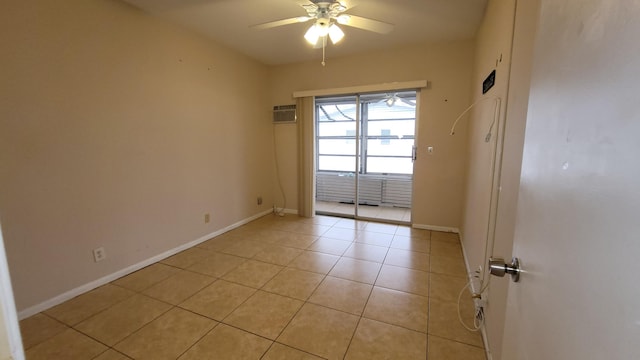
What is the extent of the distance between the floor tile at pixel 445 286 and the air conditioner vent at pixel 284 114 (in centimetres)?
311

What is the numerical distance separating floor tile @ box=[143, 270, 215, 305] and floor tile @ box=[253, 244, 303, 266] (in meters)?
0.60

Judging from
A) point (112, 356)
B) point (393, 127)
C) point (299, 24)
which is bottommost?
point (112, 356)

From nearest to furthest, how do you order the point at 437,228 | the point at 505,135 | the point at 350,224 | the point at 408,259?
1. the point at 505,135
2. the point at 408,259
3. the point at 437,228
4. the point at 350,224

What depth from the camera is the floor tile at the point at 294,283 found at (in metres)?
2.23

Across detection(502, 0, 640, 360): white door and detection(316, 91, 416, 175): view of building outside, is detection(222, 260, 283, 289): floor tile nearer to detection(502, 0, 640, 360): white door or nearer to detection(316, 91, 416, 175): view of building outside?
detection(502, 0, 640, 360): white door

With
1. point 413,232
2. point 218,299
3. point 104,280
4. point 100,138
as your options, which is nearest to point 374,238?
point 413,232

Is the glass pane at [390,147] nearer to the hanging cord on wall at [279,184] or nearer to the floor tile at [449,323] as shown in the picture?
the hanging cord on wall at [279,184]

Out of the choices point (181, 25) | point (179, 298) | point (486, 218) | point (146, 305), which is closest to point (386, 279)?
point (486, 218)

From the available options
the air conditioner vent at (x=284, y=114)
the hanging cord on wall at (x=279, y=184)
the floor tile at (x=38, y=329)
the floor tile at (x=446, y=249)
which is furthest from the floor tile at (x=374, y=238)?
the floor tile at (x=38, y=329)

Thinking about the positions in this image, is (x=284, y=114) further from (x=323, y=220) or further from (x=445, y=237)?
(x=445, y=237)

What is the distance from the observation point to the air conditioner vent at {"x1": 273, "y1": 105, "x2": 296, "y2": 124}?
434 centimetres

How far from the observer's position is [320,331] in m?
1.79

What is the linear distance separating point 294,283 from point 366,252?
103 centimetres

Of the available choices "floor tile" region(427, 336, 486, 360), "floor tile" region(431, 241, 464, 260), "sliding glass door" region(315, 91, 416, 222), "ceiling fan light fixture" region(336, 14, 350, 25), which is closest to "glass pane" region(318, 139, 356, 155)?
"sliding glass door" region(315, 91, 416, 222)
